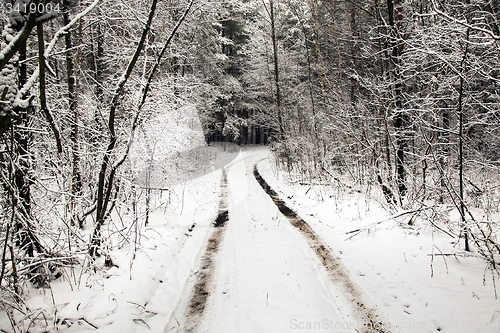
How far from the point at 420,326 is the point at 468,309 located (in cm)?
66

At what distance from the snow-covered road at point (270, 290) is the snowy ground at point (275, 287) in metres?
0.02

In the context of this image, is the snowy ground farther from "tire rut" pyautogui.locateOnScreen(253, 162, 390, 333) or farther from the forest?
the forest

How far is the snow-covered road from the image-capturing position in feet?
9.57

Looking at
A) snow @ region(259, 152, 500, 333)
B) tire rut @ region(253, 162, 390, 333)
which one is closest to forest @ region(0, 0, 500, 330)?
snow @ region(259, 152, 500, 333)

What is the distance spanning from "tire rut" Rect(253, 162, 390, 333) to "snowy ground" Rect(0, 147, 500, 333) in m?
0.11

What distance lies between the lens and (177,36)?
447 inches

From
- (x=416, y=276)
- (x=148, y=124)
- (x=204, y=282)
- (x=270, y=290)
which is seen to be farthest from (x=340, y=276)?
(x=148, y=124)

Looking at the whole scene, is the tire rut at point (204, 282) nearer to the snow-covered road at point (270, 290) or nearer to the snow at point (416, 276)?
the snow-covered road at point (270, 290)

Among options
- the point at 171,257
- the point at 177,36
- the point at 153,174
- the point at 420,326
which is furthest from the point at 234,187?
the point at 420,326

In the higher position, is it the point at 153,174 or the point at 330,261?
the point at 153,174

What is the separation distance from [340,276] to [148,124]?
15.6 ft

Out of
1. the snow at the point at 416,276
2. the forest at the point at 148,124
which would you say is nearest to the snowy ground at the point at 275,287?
the snow at the point at 416,276

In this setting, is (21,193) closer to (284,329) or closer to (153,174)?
(284,329)

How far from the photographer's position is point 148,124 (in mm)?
5031
